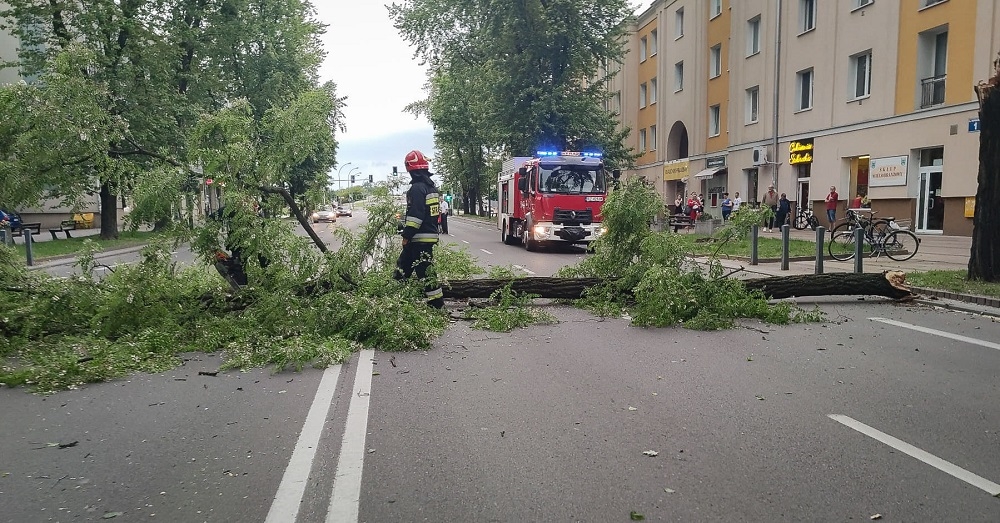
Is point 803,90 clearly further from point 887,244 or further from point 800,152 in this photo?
point 887,244

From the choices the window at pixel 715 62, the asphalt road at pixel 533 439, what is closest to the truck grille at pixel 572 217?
the asphalt road at pixel 533 439

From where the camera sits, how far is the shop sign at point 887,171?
23188 mm

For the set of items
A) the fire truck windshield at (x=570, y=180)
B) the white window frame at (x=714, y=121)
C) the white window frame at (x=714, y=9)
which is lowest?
the fire truck windshield at (x=570, y=180)

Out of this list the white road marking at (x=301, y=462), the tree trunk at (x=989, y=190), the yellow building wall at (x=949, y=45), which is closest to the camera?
the white road marking at (x=301, y=462)

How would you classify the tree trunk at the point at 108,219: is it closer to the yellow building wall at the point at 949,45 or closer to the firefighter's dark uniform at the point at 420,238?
the firefighter's dark uniform at the point at 420,238

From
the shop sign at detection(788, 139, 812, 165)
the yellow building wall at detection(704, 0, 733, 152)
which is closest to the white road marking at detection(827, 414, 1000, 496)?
the shop sign at detection(788, 139, 812, 165)

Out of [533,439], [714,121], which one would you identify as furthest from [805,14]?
[533,439]

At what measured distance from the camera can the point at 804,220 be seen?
28219 mm

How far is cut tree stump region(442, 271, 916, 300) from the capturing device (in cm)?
972

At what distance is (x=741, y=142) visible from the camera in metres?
32.9

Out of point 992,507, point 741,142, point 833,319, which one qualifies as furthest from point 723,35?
point 992,507

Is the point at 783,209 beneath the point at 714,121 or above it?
beneath

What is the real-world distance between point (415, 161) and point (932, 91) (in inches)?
793

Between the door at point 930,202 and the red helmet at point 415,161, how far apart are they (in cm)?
1939
